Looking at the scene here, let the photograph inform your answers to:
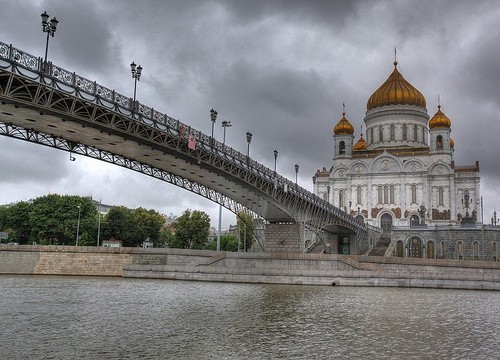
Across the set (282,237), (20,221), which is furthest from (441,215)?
Result: (20,221)

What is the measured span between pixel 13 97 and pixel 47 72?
2.36 meters

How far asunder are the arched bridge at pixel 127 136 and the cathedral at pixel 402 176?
1438 inches

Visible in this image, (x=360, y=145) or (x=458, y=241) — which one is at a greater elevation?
(x=360, y=145)

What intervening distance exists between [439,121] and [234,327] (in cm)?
9113

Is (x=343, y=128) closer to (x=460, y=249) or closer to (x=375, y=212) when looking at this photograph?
(x=375, y=212)

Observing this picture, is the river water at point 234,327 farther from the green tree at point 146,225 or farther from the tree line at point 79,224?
the green tree at point 146,225

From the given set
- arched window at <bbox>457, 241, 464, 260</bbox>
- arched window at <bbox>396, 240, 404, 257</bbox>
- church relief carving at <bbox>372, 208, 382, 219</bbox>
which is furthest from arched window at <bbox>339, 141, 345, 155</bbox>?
arched window at <bbox>457, 241, 464, 260</bbox>

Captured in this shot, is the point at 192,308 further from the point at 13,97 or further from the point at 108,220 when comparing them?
the point at 108,220

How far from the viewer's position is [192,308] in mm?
23938

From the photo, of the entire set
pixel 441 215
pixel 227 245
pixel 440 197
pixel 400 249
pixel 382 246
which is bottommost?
pixel 227 245

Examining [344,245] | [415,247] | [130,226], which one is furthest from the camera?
[344,245]

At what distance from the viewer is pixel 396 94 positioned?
10669cm

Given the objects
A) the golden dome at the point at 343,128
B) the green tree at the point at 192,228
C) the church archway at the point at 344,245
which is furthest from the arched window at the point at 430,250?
the green tree at the point at 192,228

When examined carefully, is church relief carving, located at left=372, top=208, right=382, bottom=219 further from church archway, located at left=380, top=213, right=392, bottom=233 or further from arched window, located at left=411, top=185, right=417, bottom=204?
arched window, located at left=411, top=185, right=417, bottom=204
